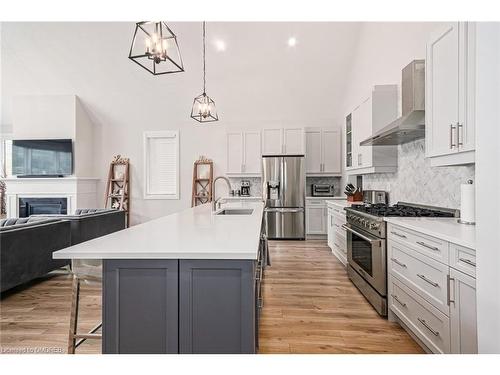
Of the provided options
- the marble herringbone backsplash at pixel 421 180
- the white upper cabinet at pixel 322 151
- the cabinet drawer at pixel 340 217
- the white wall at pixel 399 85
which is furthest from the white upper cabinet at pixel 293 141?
the marble herringbone backsplash at pixel 421 180

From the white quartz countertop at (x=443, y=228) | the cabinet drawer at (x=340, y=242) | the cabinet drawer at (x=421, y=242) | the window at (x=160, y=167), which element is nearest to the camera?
the white quartz countertop at (x=443, y=228)

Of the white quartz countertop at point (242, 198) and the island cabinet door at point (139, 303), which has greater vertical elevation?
the white quartz countertop at point (242, 198)

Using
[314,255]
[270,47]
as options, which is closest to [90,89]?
[270,47]

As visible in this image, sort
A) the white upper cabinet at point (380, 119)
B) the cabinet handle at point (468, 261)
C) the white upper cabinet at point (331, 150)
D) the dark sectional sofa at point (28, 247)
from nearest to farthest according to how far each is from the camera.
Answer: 1. the cabinet handle at point (468, 261)
2. the dark sectional sofa at point (28, 247)
3. the white upper cabinet at point (380, 119)
4. the white upper cabinet at point (331, 150)

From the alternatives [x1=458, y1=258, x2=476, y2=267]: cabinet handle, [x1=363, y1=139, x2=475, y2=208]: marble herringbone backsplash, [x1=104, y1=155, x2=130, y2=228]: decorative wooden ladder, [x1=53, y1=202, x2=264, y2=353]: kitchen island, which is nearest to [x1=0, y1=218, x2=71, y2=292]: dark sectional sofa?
[x1=53, y1=202, x2=264, y2=353]: kitchen island

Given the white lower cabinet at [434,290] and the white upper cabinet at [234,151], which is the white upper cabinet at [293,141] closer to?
the white upper cabinet at [234,151]

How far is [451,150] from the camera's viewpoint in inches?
81.8

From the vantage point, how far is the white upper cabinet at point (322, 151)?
255 inches

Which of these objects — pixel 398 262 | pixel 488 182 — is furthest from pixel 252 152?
pixel 488 182

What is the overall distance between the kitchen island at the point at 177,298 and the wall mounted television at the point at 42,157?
20.1 ft

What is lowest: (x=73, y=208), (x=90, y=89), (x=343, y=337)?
(x=343, y=337)

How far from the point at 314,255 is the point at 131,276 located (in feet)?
12.6
